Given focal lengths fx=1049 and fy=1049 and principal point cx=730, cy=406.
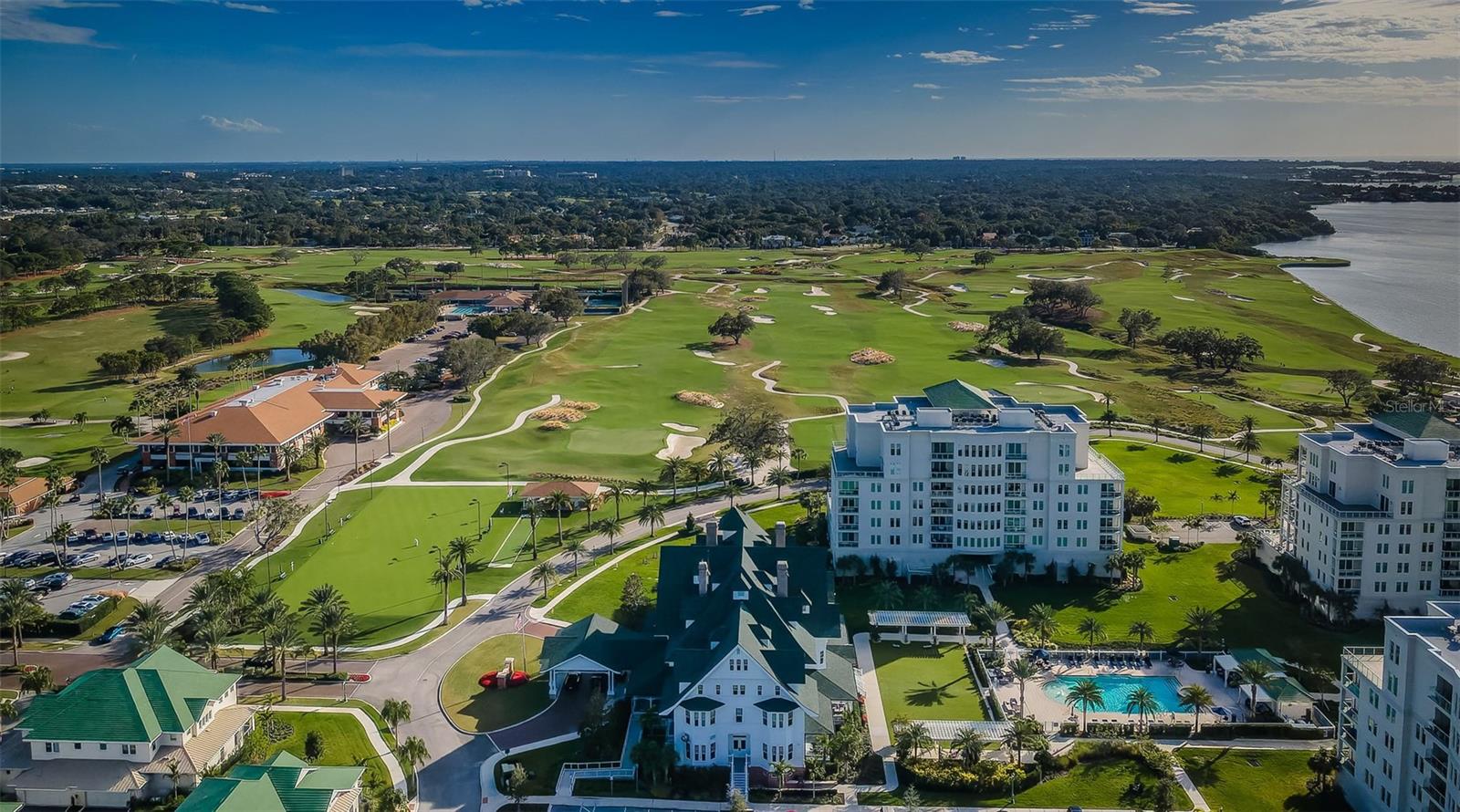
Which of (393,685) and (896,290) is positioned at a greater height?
(896,290)

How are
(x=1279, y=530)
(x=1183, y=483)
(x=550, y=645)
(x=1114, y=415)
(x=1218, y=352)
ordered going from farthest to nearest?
(x=1218, y=352) → (x=1114, y=415) → (x=1183, y=483) → (x=1279, y=530) → (x=550, y=645)

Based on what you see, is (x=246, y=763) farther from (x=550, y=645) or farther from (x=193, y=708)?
(x=550, y=645)

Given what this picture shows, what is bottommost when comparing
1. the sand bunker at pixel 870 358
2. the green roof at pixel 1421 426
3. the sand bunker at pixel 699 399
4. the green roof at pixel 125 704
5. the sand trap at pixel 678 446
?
the green roof at pixel 125 704

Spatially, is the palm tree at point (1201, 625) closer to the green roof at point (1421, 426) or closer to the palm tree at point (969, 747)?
the green roof at point (1421, 426)

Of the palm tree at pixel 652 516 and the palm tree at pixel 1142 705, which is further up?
the palm tree at pixel 652 516

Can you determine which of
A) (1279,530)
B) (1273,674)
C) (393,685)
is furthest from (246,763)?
(1279,530)

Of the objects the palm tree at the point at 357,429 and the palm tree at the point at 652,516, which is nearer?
the palm tree at the point at 652,516

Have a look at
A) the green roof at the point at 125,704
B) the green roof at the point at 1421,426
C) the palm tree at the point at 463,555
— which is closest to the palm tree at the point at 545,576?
the palm tree at the point at 463,555
